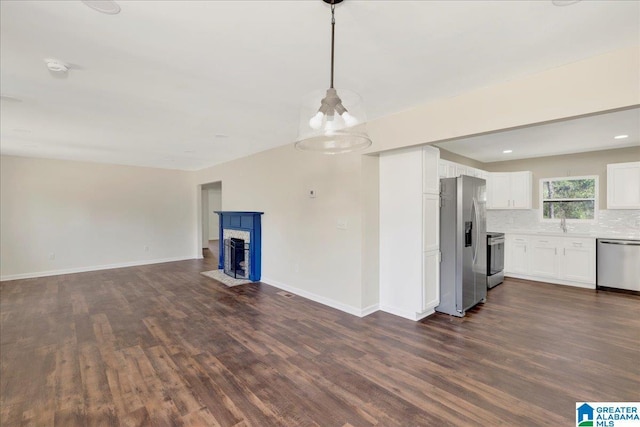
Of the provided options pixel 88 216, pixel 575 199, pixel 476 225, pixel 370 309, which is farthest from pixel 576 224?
pixel 88 216

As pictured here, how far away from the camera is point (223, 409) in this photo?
2.04 meters

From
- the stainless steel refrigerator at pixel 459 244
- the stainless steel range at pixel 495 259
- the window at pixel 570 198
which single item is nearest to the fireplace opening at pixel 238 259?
the stainless steel refrigerator at pixel 459 244

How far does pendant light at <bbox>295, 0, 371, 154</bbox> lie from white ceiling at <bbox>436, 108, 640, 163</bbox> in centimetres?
237

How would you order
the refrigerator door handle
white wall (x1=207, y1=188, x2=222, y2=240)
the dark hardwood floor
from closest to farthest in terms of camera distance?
the dark hardwood floor → the refrigerator door handle → white wall (x1=207, y1=188, x2=222, y2=240)

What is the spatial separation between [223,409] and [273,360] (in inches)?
27.9

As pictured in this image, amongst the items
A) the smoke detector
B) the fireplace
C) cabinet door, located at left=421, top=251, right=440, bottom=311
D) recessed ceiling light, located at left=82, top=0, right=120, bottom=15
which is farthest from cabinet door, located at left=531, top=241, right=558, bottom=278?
the smoke detector

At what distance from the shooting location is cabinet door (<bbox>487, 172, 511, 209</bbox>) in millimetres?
6070

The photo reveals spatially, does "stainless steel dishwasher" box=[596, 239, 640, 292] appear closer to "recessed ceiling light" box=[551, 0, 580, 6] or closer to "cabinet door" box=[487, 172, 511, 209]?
"cabinet door" box=[487, 172, 511, 209]

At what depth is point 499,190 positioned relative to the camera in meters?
6.16

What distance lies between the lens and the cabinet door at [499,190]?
19.9 ft

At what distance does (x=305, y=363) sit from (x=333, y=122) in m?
2.17

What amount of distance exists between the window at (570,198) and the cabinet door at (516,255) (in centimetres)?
87

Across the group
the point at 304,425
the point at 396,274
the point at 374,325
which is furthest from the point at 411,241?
the point at 304,425

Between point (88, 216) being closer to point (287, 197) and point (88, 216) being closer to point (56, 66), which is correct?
point (287, 197)
